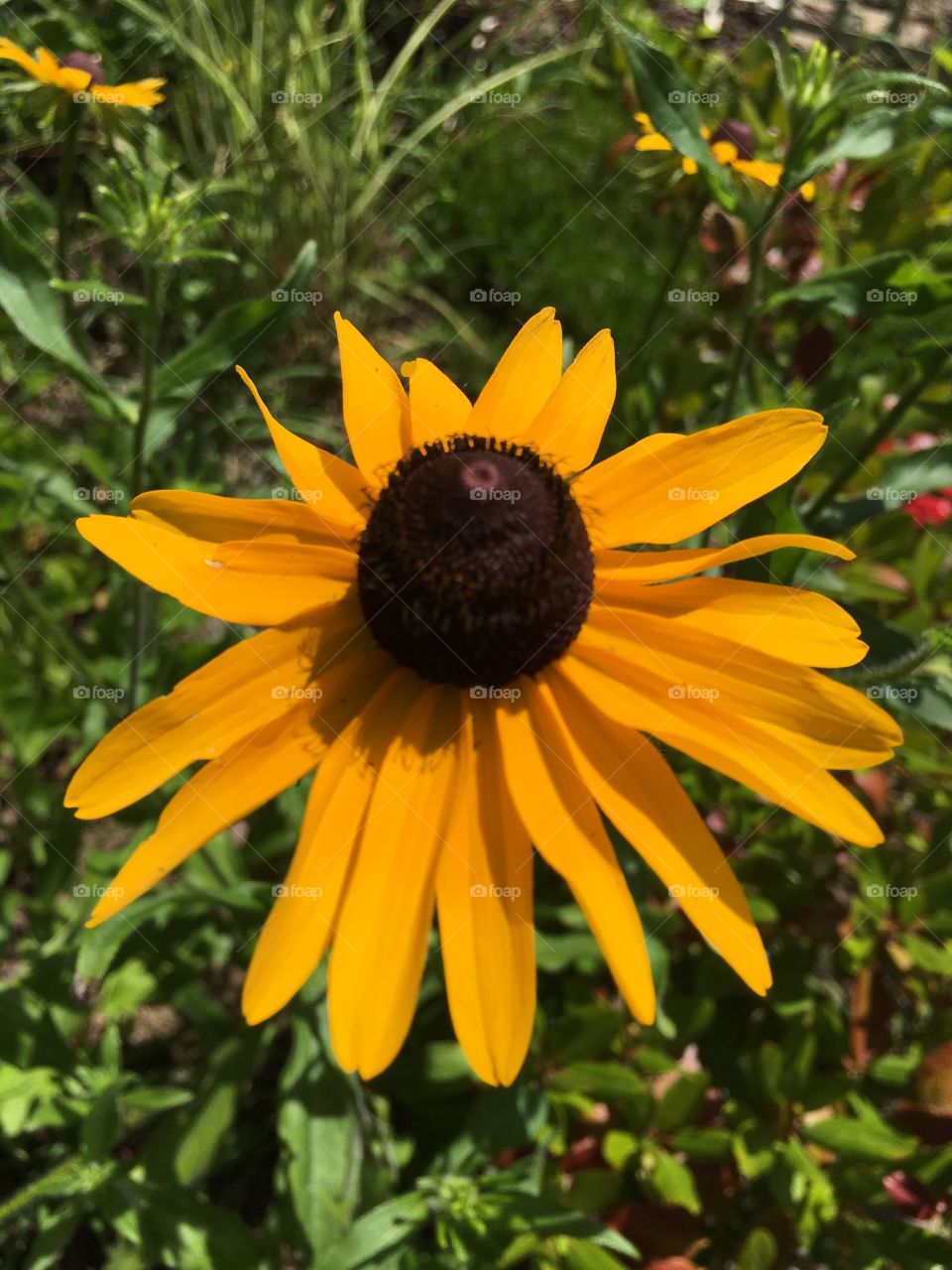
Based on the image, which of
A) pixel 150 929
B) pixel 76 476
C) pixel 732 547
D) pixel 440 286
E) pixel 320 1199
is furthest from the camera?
pixel 440 286

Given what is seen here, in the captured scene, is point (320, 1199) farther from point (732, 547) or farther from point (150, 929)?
point (732, 547)

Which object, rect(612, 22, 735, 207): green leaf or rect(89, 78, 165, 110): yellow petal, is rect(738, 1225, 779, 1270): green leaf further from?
rect(89, 78, 165, 110): yellow petal

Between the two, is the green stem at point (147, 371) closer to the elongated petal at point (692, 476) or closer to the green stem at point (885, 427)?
the elongated petal at point (692, 476)

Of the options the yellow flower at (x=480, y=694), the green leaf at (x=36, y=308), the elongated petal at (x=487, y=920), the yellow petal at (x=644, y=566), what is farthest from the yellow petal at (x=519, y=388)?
the green leaf at (x=36, y=308)

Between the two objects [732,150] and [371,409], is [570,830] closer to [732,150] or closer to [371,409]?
[371,409]

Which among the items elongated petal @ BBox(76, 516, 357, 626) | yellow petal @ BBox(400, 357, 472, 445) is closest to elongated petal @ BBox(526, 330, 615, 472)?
yellow petal @ BBox(400, 357, 472, 445)

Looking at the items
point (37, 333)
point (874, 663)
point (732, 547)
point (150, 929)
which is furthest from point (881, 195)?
point (150, 929)
